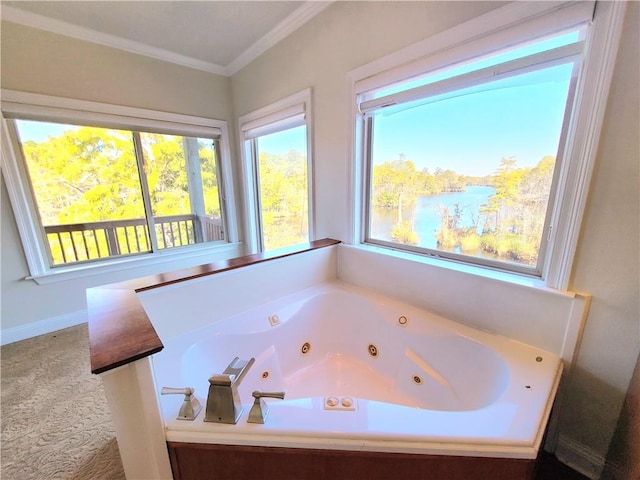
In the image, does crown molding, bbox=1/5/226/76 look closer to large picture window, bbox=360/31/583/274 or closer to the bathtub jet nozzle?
large picture window, bbox=360/31/583/274

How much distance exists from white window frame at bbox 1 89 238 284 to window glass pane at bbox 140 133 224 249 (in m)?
0.14

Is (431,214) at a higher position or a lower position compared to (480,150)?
lower

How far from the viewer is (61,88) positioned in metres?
2.05

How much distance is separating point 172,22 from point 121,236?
1.99 metres

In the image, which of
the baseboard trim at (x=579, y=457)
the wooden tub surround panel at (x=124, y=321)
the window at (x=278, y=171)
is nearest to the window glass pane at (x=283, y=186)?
the window at (x=278, y=171)

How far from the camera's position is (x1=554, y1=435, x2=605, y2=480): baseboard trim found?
43.0 inches

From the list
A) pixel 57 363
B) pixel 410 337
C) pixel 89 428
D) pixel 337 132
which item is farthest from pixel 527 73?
pixel 57 363

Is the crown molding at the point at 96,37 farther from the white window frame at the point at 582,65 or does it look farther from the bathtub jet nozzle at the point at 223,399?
the bathtub jet nozzle at the point at 223,399

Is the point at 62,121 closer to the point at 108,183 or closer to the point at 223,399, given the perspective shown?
the point at 108,183

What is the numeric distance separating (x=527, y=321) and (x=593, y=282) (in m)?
0.30

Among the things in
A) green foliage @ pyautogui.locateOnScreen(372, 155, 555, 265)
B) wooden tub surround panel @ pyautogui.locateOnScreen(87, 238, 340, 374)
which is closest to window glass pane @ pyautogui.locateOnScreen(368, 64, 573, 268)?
green foliage @ pyautogui.locateOnScreen(372, 155, 555, 265)

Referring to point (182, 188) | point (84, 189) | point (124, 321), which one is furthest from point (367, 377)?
point (84, 189)

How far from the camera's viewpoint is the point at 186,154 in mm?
2857

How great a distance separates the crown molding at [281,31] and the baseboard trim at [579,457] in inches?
111
